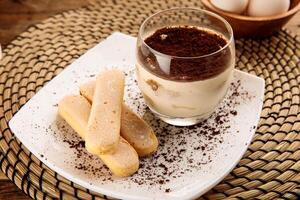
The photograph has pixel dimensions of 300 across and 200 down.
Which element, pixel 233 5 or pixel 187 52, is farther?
pixel 233 5

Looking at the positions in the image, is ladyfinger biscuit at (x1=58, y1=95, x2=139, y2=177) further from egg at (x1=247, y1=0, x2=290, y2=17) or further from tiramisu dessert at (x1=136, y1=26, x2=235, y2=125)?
egg at (x1=247, y1=0, x2=290, y2=17)

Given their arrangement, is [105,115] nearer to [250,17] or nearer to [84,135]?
[84,135]

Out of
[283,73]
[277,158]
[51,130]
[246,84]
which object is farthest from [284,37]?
[51,130]

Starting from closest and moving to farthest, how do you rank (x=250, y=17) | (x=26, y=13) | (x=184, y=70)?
(x=184, y=70) < (x=250, y=17) < (x=26, y=13)

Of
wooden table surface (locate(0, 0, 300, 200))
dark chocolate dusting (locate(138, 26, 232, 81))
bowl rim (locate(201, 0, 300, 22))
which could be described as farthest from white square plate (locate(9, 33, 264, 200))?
wooden table surface (locate(0, 0, 300, 200))

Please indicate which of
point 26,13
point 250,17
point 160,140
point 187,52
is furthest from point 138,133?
point 26,13

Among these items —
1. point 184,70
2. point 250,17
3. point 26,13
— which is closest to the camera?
point 184,70
